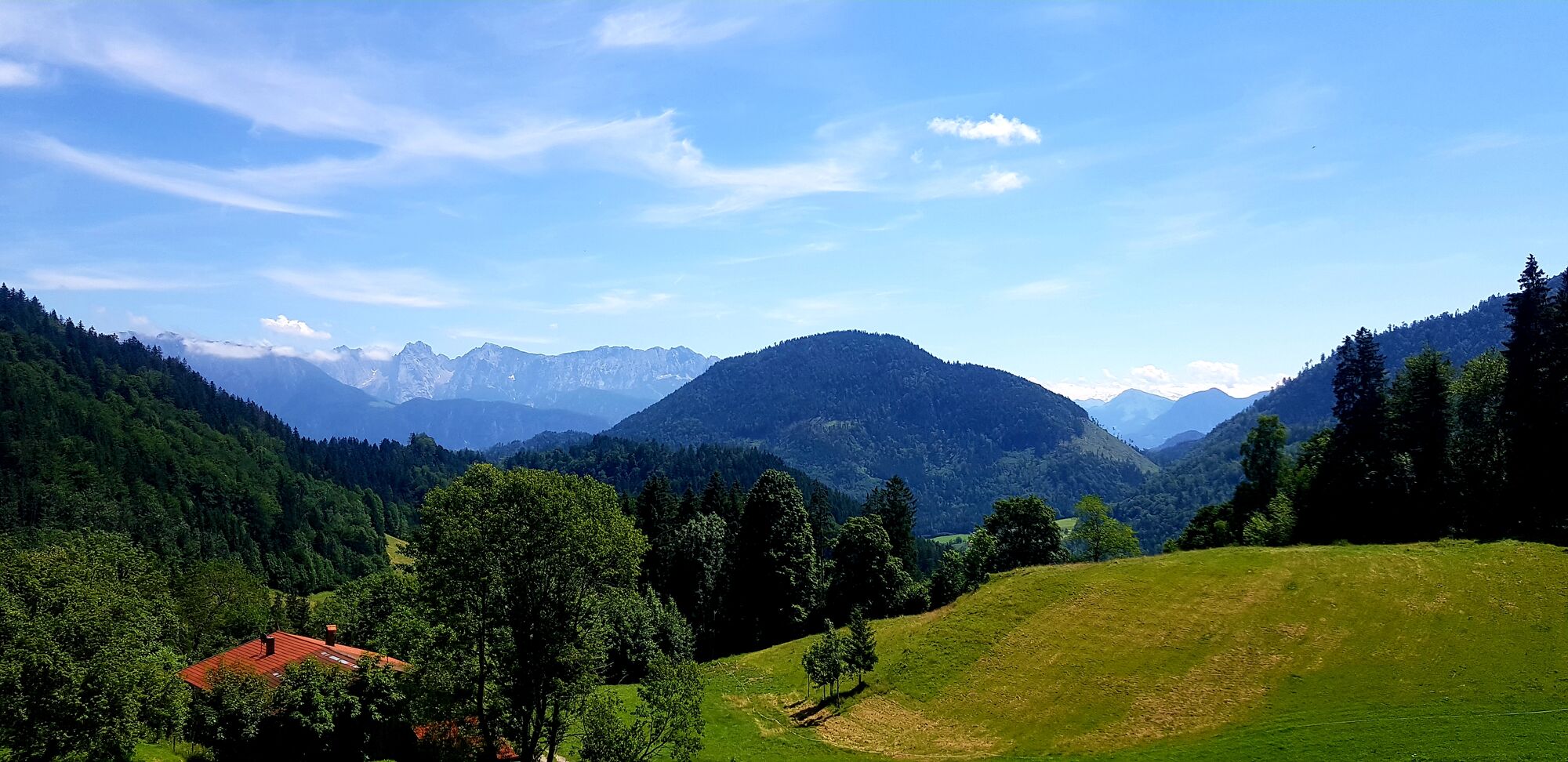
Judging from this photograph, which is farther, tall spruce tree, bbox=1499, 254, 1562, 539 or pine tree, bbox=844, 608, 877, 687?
tall spruce tree, bbox=1499, 254, 1562, 539

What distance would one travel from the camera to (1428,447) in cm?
6444

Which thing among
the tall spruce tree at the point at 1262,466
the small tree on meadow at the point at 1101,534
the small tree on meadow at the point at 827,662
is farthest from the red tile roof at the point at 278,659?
the tall spruce tree at the point at 1262,466

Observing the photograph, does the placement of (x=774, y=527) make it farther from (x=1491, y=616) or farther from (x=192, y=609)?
(x=192, y=609)

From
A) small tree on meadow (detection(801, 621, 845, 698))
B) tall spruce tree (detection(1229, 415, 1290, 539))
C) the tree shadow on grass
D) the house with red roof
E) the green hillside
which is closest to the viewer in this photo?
the green hillside

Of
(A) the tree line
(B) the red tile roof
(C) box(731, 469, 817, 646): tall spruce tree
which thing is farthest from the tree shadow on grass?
(A) the tree line

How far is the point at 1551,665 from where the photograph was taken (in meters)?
38.3

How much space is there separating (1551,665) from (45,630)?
228 feet

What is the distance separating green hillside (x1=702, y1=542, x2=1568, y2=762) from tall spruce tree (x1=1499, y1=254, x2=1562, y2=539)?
756 cm

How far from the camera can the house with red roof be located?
4434 centimetres

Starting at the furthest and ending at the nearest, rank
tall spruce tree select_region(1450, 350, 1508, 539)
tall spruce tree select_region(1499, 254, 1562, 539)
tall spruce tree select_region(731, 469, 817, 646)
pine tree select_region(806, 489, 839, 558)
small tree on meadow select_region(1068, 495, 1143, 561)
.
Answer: pine tree select_region(806, 489, 839, 558) → small tree on meadow select_region(1068, 495, 1143, 561) → tall spruce tree select_region(731, 469, 817, 646) → tall spruce tree select_region(1450, 350, 1508, 539) → tall spruce tree select_region(1499, 254, 1562, 539)

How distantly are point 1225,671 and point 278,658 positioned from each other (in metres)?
58.3

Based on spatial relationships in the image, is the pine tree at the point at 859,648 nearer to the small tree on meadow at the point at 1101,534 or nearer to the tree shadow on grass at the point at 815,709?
the tree shadow on grass at the point at 815,709

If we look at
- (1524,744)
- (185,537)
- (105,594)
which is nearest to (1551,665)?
(1524,744)

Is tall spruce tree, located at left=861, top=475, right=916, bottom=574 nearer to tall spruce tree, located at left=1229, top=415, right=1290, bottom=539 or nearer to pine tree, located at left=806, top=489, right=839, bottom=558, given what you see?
pine tree, located at left=806, top=489, right=839, bottom=558
